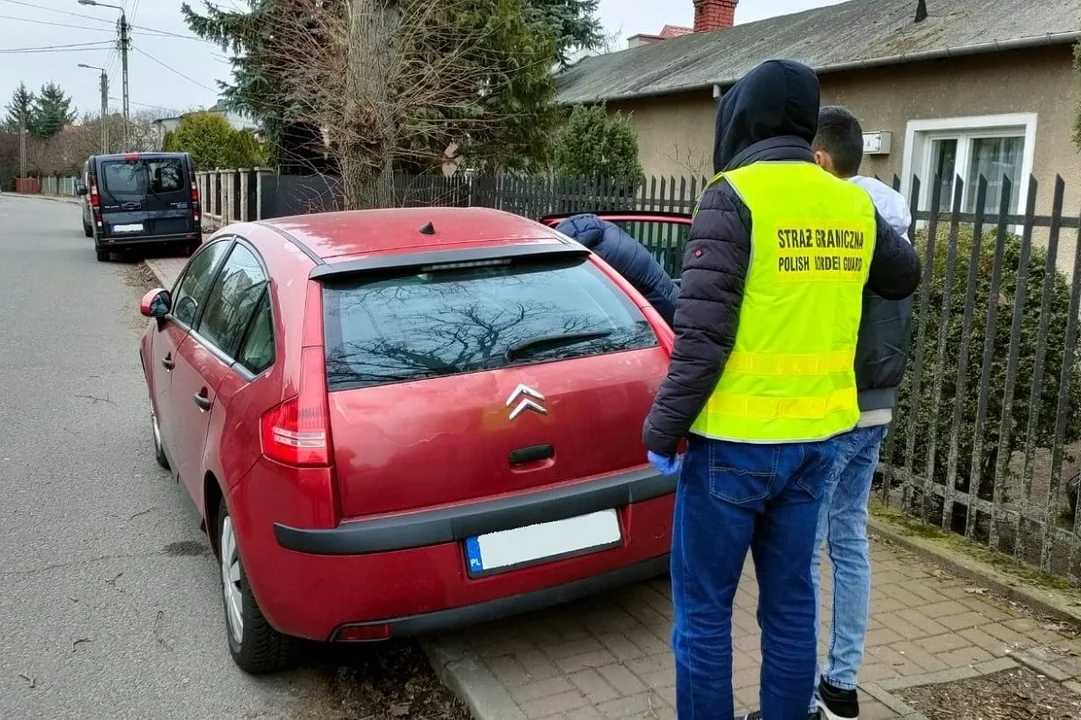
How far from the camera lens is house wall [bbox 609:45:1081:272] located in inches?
359

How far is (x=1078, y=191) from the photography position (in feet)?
29.5

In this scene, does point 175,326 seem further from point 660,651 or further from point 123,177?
point 123,177

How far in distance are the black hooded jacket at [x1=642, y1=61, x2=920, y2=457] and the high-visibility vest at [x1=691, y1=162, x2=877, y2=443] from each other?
0.12 feet

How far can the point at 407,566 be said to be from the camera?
2883 millimetres

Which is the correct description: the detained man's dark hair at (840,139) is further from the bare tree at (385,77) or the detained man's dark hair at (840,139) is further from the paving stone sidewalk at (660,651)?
the bare tree at (385,77)

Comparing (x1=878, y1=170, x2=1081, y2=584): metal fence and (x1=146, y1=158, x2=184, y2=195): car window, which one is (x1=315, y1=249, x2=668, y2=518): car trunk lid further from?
(x1=146, y1=158, x2=184, y2=195): car window

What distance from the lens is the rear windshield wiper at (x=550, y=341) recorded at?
10.5 feet

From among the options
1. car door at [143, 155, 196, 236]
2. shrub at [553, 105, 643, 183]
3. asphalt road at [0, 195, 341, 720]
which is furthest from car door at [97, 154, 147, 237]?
asphalt road at [0, 195, 341, 720]

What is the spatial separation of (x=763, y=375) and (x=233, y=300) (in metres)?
2.54

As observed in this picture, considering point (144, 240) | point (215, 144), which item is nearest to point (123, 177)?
point (144, 240)

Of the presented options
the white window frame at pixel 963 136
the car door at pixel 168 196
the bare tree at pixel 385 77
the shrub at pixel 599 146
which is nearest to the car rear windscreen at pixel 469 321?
the white window frame at pixel 963 136

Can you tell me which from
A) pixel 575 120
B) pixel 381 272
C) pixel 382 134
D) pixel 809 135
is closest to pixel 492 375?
pixel 381 272

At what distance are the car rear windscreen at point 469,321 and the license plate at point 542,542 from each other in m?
0.56

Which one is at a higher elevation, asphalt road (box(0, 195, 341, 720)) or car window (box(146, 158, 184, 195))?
car window (box(146, 158, 184, 195))
